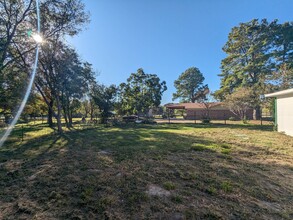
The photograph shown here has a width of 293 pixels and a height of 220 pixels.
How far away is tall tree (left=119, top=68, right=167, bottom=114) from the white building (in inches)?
622

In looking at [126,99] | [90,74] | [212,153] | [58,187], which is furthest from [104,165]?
[126,99]

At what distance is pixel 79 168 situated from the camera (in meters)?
4.09

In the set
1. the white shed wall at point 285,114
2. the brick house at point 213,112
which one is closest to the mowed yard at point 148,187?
the white shed wall at point 285,114

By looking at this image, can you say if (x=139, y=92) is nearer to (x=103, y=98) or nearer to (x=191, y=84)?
(x=103, y=98)

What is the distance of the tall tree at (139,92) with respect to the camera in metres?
23.7

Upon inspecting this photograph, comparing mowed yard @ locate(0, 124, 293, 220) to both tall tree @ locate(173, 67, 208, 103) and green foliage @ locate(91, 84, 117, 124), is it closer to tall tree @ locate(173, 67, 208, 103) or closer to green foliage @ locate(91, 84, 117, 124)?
green foliage @ locate(91, 84, 117, 124)

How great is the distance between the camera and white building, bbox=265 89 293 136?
921cm

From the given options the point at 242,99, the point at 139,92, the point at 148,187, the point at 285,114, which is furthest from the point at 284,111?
the point at 139,92

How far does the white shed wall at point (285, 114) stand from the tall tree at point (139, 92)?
1594cm

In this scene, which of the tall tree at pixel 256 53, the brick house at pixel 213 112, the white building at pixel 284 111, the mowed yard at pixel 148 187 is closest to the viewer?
the mowed yard at pixel 148 187

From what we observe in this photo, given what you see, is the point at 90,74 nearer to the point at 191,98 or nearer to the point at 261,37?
the point at 261,37

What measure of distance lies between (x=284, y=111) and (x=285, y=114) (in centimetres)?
22

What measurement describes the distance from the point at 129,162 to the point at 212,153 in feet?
9.27

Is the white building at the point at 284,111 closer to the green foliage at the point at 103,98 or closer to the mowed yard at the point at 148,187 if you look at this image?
the mowed yard at the point at 148,187
